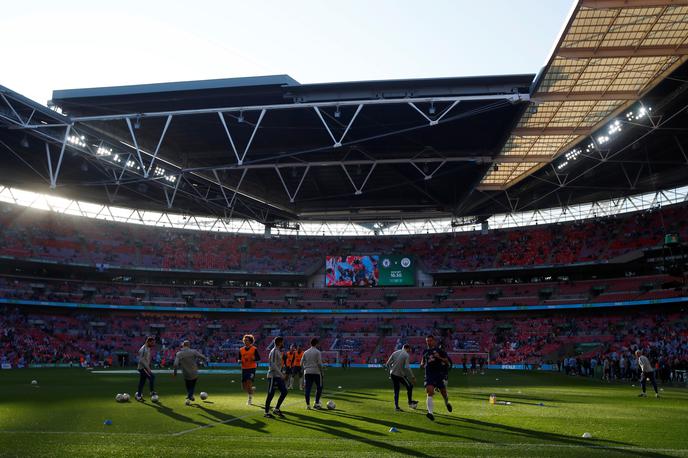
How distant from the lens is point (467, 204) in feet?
200

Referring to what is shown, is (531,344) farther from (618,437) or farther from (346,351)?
(618,437)

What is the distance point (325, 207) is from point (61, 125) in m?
31.6

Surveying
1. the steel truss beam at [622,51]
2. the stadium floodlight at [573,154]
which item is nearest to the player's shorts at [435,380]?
the steel truss beam at [622,51]

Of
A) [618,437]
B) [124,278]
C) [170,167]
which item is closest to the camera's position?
[618,437]

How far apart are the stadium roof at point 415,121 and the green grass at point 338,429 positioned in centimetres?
1674

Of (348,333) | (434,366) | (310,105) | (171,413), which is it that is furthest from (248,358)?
(348,333)

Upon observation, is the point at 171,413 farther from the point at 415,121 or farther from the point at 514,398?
the point at 415,121

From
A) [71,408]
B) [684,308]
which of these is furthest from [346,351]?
[71,408]

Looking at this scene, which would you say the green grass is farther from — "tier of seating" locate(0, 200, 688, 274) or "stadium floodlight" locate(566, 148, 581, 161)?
"tier of seating" locate(0, 200, 688, 274)

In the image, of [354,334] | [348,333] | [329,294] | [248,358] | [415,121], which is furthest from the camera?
[329,294]

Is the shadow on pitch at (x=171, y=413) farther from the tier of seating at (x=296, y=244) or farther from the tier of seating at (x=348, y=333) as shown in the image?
the tier of seating at (x=296, y=244)

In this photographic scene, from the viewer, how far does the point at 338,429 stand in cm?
1120

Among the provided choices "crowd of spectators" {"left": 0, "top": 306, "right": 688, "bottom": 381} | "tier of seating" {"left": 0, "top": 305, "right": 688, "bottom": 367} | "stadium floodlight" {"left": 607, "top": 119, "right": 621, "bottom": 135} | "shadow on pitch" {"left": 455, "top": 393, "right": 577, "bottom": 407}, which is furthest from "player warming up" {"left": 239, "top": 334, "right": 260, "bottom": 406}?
"tier of seating" {"left": 0, "top": 305, "right": 688, "bottom": 367}

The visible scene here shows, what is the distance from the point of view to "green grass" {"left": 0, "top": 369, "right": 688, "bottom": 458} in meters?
8.91
